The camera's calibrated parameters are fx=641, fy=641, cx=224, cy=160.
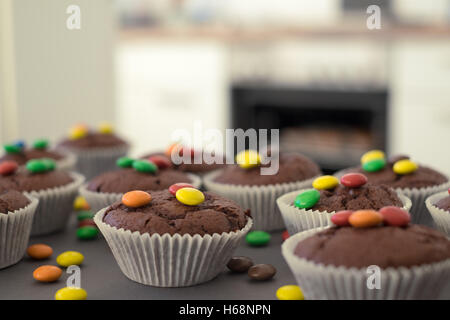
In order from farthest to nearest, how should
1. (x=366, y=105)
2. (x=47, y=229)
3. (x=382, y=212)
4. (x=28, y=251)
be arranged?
(x=366, y=105) → (x=47, y=229) → (x=28, y=251) → (x=382, y=212)

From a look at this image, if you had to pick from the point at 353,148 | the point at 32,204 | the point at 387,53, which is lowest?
the point at 353,148

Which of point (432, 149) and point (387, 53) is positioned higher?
point (387, 53)

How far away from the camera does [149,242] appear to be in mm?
1278

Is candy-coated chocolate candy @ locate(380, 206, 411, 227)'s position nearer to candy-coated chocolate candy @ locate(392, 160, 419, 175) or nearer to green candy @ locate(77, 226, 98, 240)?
candy-coated chocolate candy @ locate(392, 160, 419, 175)

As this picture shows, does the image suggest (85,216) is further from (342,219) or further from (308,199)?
(342,219)

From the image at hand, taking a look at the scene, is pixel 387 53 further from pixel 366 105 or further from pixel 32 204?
→ pixel 32 204

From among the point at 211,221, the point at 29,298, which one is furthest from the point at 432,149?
the point at 29,298

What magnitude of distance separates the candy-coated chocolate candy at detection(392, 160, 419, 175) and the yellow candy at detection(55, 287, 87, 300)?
847 mm

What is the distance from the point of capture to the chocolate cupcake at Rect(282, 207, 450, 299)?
1.04 metres

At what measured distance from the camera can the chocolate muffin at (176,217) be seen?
128 centimetres

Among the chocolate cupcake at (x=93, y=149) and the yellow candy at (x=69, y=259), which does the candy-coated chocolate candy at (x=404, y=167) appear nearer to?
the yellow candy at (x=69, y=259)

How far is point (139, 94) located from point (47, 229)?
3.28 m

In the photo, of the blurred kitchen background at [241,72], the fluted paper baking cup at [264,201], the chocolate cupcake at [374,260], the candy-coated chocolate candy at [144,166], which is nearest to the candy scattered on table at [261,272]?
the chocolate cupcake at [374,260]
